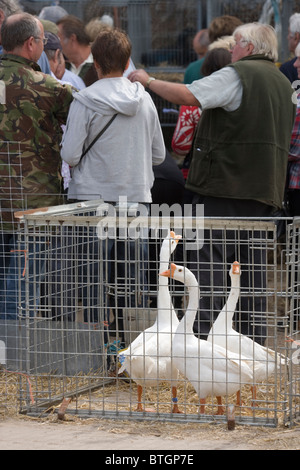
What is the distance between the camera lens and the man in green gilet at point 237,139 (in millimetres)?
5496

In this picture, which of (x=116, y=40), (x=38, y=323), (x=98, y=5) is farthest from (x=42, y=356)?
(x=98, y=5)

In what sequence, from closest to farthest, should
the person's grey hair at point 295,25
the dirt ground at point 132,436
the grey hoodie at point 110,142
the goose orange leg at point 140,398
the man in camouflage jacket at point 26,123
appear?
1. the dirt ground at point 132,436
2. the goose orange leg at point 140,398
3. the grey hoodie at point 110,142
4. the man in camouflage jacket at point 26,123
5. the person's grey hair at point 295,25

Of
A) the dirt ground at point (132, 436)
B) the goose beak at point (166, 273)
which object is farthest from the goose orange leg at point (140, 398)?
the goose beak at point (166, 273)

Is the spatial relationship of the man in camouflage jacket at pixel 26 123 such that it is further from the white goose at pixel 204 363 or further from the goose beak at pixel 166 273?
the white goose at pixel 204 363

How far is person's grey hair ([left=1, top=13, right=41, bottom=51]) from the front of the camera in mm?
5520

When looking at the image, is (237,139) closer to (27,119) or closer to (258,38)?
(258,38)

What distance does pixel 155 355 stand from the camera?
182 inches

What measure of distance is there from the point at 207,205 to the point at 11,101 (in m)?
1.43

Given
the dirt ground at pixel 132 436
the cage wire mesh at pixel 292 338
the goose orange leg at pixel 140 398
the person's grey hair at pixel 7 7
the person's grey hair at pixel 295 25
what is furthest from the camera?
the person's grey hair at pixel 295 25

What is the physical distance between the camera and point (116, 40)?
17.7 feet

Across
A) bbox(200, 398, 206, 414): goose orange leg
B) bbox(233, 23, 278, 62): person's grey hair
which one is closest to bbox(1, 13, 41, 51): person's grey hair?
→ bbox(233, 23, 278, 62): person's grey hair

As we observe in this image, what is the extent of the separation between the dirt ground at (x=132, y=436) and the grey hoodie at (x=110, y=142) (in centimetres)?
155

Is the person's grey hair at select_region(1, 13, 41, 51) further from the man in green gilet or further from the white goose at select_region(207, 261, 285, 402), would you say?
the white goose at select_region(207, 261, 285, 402)

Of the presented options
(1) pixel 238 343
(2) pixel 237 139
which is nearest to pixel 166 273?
(1) pixel 238 343
